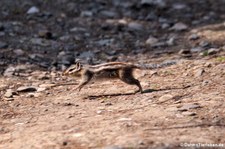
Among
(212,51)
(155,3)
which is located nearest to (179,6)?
(155,3)

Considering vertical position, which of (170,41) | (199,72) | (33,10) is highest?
(33,10)

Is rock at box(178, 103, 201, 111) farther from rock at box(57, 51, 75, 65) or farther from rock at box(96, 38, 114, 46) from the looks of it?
rock at box(96, 38, 114, 46)

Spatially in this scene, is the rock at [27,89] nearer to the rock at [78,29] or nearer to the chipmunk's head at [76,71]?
the chipmunk's head at [76,71]

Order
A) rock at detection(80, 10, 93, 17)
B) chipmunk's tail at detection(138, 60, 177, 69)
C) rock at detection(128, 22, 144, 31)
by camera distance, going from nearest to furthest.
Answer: chipmunk's tail at detection(138, 60, 177, 69)
rock at detection(128, 22, 144, 31)
rock at detection(80, 10, 93, 17)

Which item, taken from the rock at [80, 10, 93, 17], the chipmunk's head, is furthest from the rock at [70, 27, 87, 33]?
the chipmunk's head

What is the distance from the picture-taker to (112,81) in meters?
8.75

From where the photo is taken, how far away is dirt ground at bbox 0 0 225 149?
625 centimetres

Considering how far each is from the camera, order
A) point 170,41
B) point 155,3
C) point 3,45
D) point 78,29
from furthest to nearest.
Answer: point 155,3 → point 78,29 → point 170,41 → point 3,45

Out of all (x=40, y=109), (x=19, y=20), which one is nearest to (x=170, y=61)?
(x=40, y=109)

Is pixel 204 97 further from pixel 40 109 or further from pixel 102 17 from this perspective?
pixel 102 17

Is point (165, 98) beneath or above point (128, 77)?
beneath

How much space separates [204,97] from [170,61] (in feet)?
8.37

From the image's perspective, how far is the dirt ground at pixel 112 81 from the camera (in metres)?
6.25

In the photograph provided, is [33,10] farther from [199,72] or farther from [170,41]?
[199,72]
